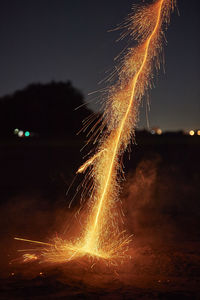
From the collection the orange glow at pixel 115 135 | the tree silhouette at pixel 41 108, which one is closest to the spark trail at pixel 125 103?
the orange glow at pixel 115 135

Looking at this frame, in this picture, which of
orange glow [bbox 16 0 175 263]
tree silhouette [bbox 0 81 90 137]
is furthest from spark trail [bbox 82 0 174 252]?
tree silhouette [bbox 0 81 90 137]

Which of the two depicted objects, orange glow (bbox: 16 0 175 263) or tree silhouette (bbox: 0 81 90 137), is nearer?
orange glow (bbox: 16 0 175 263)

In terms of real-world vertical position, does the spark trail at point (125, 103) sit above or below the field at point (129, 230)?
above

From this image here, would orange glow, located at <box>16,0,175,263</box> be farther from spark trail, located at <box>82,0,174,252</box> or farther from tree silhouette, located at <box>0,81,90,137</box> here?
tree silhouette, located at <box>0,81,90,137</box>

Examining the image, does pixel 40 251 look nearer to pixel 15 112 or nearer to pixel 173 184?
pixel 173 184

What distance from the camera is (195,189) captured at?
487 inches

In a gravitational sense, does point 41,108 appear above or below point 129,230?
above

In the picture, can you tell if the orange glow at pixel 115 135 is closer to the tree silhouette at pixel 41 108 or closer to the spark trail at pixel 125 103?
the spark trail at pixel 125 103

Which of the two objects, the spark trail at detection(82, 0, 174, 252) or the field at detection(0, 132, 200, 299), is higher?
the spark trail at detection(82, 0, 174, 252)

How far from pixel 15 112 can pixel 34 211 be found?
28.5 m

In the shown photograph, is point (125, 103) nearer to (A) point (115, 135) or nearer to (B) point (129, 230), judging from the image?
(A) point (115, 135)

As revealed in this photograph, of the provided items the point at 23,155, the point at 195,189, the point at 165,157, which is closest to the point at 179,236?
the point at 195,189

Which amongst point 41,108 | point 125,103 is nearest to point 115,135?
point 125,103

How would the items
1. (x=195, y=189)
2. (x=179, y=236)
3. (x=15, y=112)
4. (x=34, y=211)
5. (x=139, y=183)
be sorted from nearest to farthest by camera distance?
(x=179, y=236) < (x=34, y=211) < (x=139, y=183) < (x=195, y=189) < (x=15, y=112)
